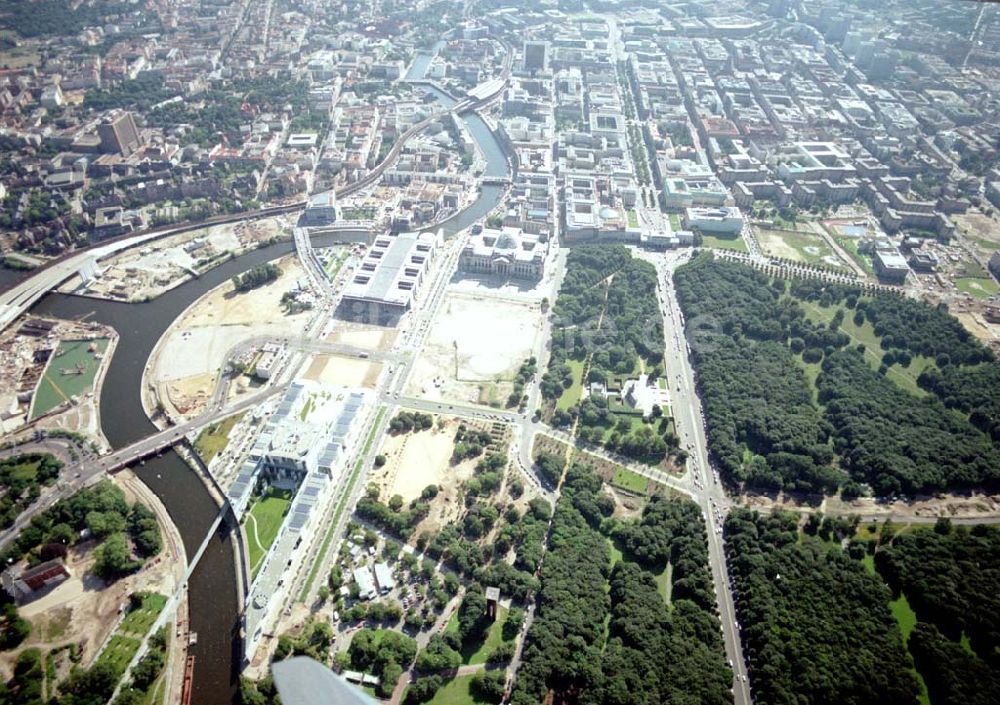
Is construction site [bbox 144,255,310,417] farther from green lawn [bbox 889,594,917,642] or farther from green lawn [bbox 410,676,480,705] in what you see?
green lawn [bbox 889,594,917,642]

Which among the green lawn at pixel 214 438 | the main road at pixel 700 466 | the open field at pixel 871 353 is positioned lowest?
the open field at pixel 871 353

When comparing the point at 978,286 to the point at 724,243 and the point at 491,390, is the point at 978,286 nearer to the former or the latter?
the point at 724,243

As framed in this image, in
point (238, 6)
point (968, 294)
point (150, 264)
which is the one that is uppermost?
point (238, 6)

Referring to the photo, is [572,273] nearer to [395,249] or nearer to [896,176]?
[395,249]

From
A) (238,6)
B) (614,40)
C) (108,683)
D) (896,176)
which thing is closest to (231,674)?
(108,683)

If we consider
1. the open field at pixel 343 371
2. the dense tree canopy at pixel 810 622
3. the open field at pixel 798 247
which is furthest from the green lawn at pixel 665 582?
the open field at pixel 798 247

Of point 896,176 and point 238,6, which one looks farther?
point 238,6

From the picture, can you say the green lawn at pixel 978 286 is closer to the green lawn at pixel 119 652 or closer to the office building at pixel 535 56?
the office building at pixel 535 56
